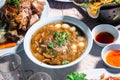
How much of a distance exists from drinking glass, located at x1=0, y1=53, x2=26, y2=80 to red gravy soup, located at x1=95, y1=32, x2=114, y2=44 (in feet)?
1.57

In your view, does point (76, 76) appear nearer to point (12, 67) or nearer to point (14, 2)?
point (12, 67)

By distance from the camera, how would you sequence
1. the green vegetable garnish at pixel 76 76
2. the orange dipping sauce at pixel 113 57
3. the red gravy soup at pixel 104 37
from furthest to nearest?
the red gravy soup at pixel 104 37 < the orange dipping sauce at pixel 113 57 < the green vegetable garnish at pixel 76 76

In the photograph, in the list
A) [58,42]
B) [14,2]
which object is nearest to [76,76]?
[58,42]

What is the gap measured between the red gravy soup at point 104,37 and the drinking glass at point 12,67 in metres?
0.48

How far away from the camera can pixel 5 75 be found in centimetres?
148

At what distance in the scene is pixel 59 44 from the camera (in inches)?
62.8

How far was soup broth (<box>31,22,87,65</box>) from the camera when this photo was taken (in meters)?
1.57

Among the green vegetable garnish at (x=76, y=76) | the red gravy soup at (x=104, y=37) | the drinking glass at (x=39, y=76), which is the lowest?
the drinking glass at (x=39, y=76)

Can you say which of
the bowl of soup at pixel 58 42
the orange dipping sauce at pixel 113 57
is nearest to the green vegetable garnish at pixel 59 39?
the bowl of soup at pixel 58 42

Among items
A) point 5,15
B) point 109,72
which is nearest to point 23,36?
point 5,15

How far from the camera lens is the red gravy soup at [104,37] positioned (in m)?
1.70

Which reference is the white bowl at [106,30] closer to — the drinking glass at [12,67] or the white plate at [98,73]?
the white plate at [98,73]

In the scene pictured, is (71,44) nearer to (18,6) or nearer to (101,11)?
(101,11)

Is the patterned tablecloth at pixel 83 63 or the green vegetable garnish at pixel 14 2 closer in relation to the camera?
the patterned tablecloth at pixel 83 63
